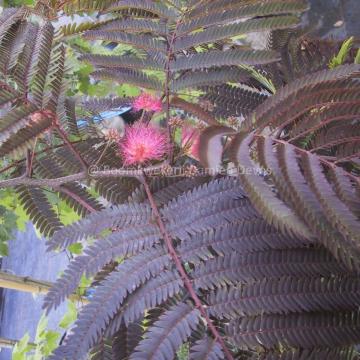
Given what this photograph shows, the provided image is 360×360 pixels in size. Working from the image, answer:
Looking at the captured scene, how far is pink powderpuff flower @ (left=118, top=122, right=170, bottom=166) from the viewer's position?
0.61m

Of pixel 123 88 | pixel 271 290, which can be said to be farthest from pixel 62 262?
pixel 271 290

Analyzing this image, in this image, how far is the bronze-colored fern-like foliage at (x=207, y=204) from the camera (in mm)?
441

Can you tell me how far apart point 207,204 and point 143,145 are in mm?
123

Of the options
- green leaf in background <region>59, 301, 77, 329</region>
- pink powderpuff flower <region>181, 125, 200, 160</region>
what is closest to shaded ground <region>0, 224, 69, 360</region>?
green leaf in background <region>59, 301, 77, 329</region>

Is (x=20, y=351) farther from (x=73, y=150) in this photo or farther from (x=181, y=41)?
(x=181, y=41)

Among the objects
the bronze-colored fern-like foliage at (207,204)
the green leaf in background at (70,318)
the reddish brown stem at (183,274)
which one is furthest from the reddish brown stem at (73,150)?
the green leaf in background at (70,318)

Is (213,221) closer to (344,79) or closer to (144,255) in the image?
(144,255)

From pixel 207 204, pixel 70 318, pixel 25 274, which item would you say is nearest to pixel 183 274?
pixel 207 204

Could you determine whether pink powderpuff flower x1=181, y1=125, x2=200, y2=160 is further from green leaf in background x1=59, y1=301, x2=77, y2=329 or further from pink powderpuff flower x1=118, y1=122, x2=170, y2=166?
green leaf in background x1=59, y1=301, x2=77, y2=329

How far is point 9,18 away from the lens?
0.61 metres

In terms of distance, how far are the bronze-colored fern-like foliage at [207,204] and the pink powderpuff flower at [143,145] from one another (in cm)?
2

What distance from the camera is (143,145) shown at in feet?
1.98

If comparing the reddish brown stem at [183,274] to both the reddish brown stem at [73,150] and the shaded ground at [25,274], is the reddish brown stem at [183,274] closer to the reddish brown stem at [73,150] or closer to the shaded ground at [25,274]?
the reddish brown stem at [73,150]

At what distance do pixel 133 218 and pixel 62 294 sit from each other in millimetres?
122
